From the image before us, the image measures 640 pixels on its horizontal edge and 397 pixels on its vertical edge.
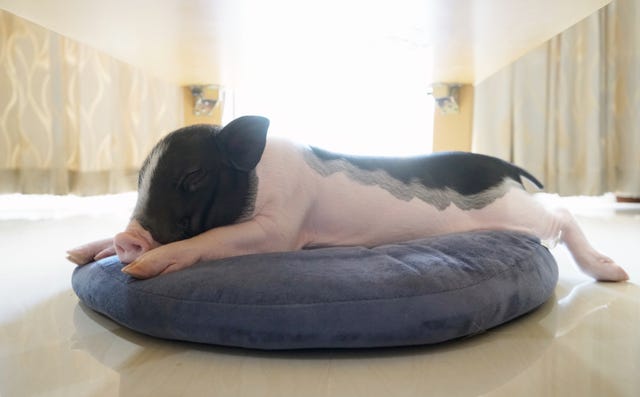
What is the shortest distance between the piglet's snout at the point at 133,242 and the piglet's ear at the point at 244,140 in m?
0.17

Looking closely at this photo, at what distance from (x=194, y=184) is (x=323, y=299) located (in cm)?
28

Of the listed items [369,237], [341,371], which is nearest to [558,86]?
[369,237]

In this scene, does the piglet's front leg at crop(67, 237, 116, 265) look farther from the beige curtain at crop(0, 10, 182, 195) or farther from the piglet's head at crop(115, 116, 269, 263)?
the beige curtain at crop(0, 10, 182, 195)

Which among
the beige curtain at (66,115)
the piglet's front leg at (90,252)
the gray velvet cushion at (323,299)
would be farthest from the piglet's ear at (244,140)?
the beige curtain at (66,115)

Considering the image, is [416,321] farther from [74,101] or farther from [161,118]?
[161,118]

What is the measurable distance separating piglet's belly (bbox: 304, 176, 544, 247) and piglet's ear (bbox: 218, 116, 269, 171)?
0.57 feet

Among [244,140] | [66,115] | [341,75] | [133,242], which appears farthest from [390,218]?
[66,115]

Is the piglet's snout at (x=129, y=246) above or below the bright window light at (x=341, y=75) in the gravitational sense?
below

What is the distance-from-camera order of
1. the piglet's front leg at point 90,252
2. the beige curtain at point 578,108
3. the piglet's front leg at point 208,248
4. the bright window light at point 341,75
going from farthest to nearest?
the beige curtain at point 578,108
the bright window light at point 341,75
the piglet's front leg at point 90,252
the piglet's front leg at point 208,248

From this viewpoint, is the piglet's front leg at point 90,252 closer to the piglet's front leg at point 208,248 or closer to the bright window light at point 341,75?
the piglet's front leg at point 208,248

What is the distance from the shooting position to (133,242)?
78 cm

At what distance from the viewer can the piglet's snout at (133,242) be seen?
2.57 ft

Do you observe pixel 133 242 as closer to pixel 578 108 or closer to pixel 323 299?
pixel 323 299

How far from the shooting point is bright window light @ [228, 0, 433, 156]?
125 cm
